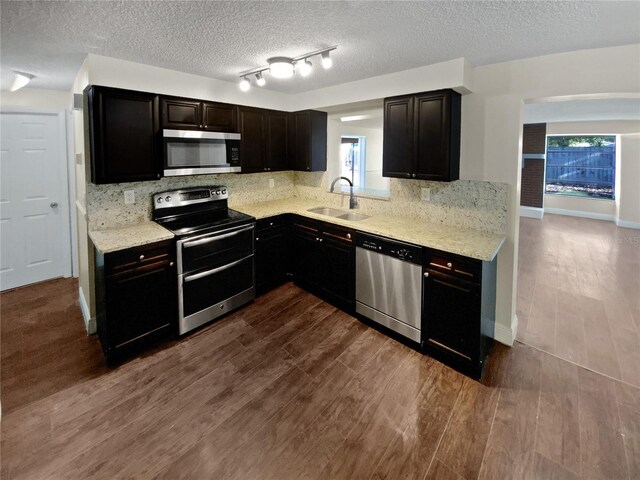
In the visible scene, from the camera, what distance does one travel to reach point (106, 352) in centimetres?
267

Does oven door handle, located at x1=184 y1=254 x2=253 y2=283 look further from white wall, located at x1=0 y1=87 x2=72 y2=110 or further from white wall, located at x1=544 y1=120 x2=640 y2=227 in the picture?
white wall, located at x1=544 y1=120 x2=640 y2=227

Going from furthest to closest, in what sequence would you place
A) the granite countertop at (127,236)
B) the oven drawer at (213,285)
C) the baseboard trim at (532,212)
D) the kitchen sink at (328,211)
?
the baseboard trim at (532,212)
the kitchen sink at (328,211)
the oven drawer at (213,285)
the granite countertop at (127,236)

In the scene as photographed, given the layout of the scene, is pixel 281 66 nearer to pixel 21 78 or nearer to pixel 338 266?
pixel 338 266

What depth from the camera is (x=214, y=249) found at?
3.20 meters

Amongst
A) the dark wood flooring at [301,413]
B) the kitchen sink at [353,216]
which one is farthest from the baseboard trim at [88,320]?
the kitchen sink at [353,216]

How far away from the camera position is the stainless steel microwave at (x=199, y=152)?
311 cm

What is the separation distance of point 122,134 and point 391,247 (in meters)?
2.46

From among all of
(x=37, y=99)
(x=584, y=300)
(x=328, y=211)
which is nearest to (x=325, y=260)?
(x=328, y=211)

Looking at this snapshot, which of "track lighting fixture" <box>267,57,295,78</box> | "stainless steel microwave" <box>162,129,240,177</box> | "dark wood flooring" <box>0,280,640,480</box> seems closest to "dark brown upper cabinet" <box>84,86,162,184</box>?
"stainless steel microwave" <box>162,129,240,177</box>

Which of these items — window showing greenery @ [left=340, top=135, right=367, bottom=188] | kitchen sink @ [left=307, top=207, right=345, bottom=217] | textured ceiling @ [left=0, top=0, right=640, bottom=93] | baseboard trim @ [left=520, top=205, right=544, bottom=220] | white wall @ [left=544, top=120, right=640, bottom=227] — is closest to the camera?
textured ceiling @ [left=0, top=0, right=640, bottom=93]

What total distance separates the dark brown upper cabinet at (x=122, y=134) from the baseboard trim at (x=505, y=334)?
338 cm

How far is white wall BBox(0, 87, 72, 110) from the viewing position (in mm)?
3779

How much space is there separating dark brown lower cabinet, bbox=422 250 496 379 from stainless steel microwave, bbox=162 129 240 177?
229cm

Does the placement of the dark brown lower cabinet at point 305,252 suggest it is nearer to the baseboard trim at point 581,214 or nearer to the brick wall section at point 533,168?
the brick wall section at point 533,168
